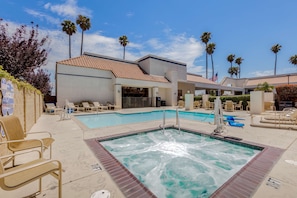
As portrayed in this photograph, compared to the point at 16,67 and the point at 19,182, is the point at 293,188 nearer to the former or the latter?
the point at 19,182

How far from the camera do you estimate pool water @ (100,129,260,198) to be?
3.03 meters

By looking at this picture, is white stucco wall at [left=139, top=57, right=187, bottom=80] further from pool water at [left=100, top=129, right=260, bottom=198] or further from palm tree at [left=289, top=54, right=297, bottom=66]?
palm tree at [left=289, top=54, right=297, bottom=66]

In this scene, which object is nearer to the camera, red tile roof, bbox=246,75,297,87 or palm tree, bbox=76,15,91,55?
palm tree, bbox=76,15,91,55

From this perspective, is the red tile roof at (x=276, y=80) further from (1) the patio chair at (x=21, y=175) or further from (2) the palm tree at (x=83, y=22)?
(1) the patio chair at (x=21, y=175)

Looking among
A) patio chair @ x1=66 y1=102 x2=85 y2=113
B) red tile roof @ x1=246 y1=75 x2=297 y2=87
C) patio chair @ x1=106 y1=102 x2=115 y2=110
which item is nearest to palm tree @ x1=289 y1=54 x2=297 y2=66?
red tile roof @ x1=246 y1=75 x2=297 y2=87

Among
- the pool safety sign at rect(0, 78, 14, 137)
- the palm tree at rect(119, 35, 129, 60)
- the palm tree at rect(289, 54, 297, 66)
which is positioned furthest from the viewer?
the palm tree at rect(289, 54, 297, 66)

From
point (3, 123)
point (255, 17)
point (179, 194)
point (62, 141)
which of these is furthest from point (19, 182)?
point (255, 17)

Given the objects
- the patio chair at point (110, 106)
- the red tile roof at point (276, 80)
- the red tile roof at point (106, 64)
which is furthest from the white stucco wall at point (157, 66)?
the red tile roof at point (276, 80)

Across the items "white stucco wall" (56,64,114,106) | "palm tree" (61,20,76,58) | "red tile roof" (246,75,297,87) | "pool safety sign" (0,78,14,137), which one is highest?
"palm tree" (61,20,76,58)

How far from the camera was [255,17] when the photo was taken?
1041 cm

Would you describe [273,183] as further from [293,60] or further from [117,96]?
[293,60]

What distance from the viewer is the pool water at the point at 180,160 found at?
3031 millimetres

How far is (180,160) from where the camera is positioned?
415 cm

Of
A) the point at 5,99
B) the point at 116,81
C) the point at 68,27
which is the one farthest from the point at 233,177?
the point at 68,27
